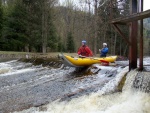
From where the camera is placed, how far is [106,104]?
6363 millimetres

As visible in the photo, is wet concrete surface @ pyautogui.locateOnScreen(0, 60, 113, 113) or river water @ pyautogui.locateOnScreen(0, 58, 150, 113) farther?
wet concrete surface @ pyautogui.locateOnScreen(0, 60, 113, 113)

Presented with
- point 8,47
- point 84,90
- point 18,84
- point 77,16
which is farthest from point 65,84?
point 77,16

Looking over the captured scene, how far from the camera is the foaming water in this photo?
19.5 ft

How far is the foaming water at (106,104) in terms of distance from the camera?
5.95 meters

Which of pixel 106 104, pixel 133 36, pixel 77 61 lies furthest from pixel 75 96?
pixel 77 61

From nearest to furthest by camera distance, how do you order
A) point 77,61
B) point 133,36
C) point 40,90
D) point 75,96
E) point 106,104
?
point 106,104, point 75,96, point 40,90, point 133,36, point 77,61

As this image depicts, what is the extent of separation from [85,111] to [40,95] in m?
2.06

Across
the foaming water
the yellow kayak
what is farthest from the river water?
the yellow kayak

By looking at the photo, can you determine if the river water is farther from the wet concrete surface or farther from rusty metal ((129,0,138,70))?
rusty metal ((129,0,138,70))

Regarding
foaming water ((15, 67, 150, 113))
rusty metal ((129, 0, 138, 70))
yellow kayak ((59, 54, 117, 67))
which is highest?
rusty metal ((129, 0, 138, 70))

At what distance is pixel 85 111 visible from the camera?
19.5ft

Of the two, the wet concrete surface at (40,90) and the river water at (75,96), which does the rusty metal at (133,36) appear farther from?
the wet concrete surface at (40,90)

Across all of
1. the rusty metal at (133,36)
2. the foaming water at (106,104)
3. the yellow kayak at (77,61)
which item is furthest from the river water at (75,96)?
the yellow kayak at (77,61)

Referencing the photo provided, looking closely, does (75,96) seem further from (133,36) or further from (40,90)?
(133,36)
